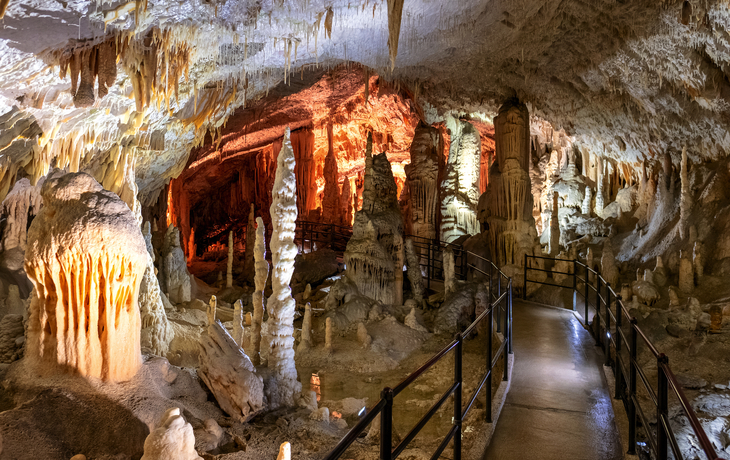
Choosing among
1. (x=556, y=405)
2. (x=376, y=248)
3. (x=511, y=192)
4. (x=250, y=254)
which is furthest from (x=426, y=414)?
(x=250, y=254)

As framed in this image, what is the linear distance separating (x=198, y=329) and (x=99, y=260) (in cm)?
607

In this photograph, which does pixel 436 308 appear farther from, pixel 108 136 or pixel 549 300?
pixel 108 136

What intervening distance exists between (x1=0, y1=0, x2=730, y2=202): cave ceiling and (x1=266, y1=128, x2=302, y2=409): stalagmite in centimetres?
244

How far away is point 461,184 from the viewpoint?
56.2 ft

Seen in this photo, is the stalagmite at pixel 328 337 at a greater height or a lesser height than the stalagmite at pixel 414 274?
lesser

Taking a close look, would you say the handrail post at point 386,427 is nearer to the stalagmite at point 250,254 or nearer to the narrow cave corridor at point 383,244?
the narrow cave corridor at point 383,244

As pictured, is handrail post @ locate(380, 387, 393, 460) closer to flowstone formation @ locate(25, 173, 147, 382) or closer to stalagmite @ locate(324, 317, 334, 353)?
flowstone formation @ locate(25, 173, 147, 382)

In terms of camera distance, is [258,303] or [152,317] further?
[152,317]

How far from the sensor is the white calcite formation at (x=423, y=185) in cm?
1692

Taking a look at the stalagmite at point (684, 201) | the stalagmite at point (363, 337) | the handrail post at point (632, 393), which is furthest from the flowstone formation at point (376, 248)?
the handrail post at point (632, 393)

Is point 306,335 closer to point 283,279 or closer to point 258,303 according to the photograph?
point 258,303

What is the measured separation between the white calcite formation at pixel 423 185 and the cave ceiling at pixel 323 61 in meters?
3.97

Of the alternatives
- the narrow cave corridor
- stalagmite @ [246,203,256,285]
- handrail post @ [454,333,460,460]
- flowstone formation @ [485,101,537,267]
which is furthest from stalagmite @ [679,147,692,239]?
stalagmite @ [246,203,256,285]

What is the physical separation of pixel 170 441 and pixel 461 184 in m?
14.7
